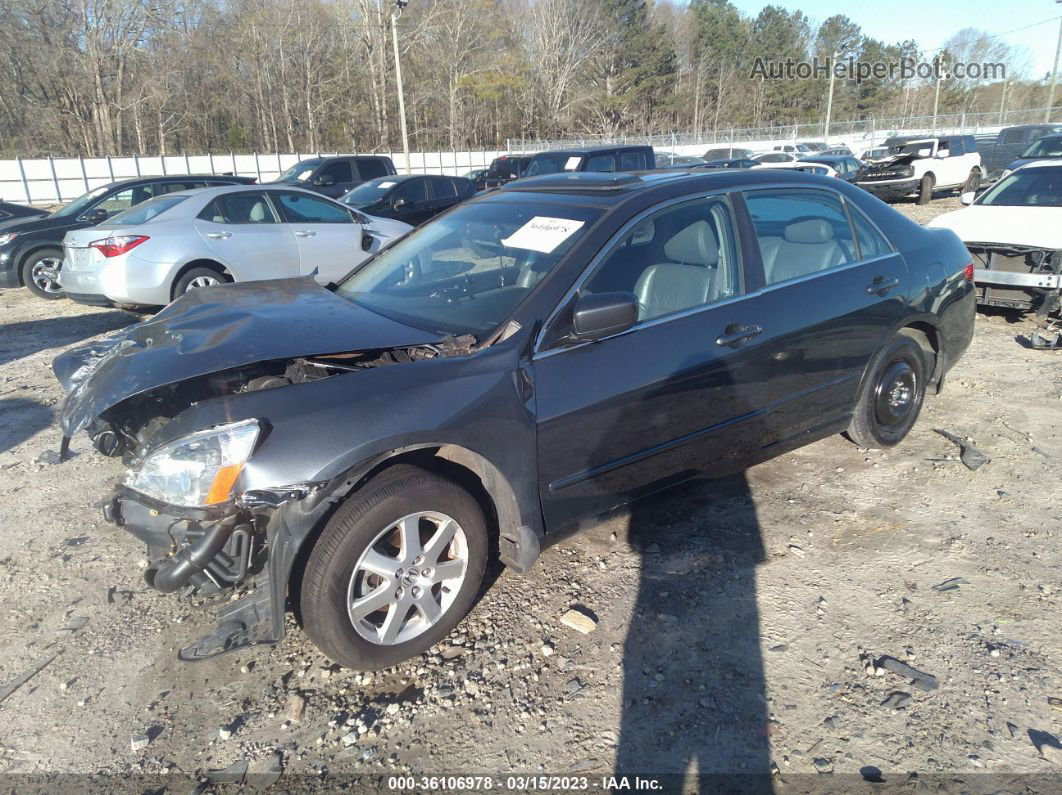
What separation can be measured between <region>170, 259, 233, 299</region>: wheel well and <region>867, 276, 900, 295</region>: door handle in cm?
678

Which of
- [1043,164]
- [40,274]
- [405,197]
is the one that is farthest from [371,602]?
[405,197]

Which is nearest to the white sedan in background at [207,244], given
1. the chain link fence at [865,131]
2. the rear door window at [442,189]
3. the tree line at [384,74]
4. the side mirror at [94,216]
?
the side mirror at [94,216]

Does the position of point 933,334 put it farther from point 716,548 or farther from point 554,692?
point 554,692

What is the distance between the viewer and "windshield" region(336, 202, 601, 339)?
302 cm

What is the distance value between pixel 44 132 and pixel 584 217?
4776 cm

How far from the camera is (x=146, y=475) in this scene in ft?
7.82

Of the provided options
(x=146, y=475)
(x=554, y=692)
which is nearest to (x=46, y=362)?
(x=146, y=475)

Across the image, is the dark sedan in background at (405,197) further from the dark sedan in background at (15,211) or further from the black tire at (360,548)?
the black tire at (360,548)

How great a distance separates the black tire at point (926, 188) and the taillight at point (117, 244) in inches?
762

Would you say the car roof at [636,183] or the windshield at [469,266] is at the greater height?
the car roof at [636,183]

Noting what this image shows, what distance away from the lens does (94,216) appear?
1049cm

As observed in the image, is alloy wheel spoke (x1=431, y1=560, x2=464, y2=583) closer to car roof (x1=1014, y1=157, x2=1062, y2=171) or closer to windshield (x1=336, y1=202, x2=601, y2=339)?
windshield (x1=336, y1=202, x2=601, y2=339)

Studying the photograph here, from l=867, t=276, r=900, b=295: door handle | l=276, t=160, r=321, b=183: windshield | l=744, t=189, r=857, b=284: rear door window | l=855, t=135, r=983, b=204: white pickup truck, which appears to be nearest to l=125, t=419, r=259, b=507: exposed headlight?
l=744, t=189, r=857, b=284: rear door window

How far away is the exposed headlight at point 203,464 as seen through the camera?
2.27 m
